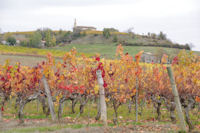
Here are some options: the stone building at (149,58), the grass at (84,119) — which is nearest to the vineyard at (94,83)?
the grass at (84,119)

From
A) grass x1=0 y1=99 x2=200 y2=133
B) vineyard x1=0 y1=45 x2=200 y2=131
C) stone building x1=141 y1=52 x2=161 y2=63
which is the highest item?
stone building x1=141 y1=52 x2=161 y2=63

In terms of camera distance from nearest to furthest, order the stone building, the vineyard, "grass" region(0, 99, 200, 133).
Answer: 1. "grass" region(0, 99, 200, 133)
2. the vineyard
3. the stone building

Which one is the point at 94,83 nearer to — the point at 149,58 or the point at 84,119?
the point at 84,119

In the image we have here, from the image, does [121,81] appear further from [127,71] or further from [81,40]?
[81,40]

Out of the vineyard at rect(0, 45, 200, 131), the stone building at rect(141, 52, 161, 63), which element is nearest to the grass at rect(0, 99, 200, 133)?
the vineyard at rect(0, 45, 200, 131)

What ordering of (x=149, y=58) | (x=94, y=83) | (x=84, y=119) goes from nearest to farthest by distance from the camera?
(x=94, y=83) < (x=84, y=119) < (x=149, y=58)

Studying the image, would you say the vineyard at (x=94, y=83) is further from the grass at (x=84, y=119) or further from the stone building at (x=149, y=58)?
the stone building at (x=149, y=58)

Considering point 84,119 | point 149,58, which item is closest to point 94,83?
point 84,119

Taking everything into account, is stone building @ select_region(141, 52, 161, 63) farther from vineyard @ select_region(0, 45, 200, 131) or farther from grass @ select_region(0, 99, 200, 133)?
vineyard @ select_region(0, 45, 200, 131)

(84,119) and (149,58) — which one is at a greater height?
(149,58)

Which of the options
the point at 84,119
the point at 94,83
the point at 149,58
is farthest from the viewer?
the point at 149,58

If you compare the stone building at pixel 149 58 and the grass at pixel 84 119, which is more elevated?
the stone building at pixel 149 58

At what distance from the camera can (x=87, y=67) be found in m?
12.9

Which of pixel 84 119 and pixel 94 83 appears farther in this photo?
pixel 84 119
